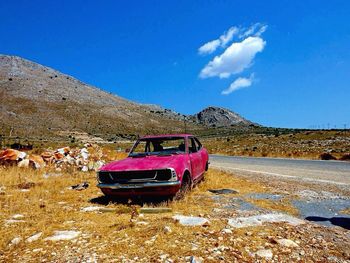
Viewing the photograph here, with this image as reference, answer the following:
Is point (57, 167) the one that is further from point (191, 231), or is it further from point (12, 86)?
point (12, 86)

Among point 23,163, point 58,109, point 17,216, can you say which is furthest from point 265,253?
point 58,109

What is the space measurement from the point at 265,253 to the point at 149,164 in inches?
152

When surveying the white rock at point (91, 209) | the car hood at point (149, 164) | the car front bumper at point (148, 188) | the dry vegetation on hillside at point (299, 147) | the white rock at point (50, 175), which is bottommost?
the white rock at point (91, 209)

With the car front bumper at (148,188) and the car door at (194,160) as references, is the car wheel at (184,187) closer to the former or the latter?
the car front bumper at (148,188)

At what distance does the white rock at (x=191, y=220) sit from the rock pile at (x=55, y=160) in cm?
941

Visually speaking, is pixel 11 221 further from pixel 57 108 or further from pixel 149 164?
pixel 57 108

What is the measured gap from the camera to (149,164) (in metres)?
7.60

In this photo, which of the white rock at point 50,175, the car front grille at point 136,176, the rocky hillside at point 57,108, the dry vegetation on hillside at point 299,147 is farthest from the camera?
the rocky hillside at point 57,108

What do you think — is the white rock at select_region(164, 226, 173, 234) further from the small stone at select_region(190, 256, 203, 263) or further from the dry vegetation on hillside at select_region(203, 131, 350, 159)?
the dry vegetation on hillside at select_region(203, 131, 350, 159)

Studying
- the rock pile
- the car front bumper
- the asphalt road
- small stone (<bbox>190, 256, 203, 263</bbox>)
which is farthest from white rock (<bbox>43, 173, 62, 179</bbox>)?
small stone (<bbox>190, 256, 203, 263</bbox>)

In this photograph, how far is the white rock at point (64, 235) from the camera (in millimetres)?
4945

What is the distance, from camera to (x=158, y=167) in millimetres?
7305

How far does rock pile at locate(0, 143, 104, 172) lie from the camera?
14078mm

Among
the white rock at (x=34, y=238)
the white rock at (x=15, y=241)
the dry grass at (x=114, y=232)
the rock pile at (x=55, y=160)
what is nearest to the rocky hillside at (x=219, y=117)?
the rock pile at (x=55, y=160)
